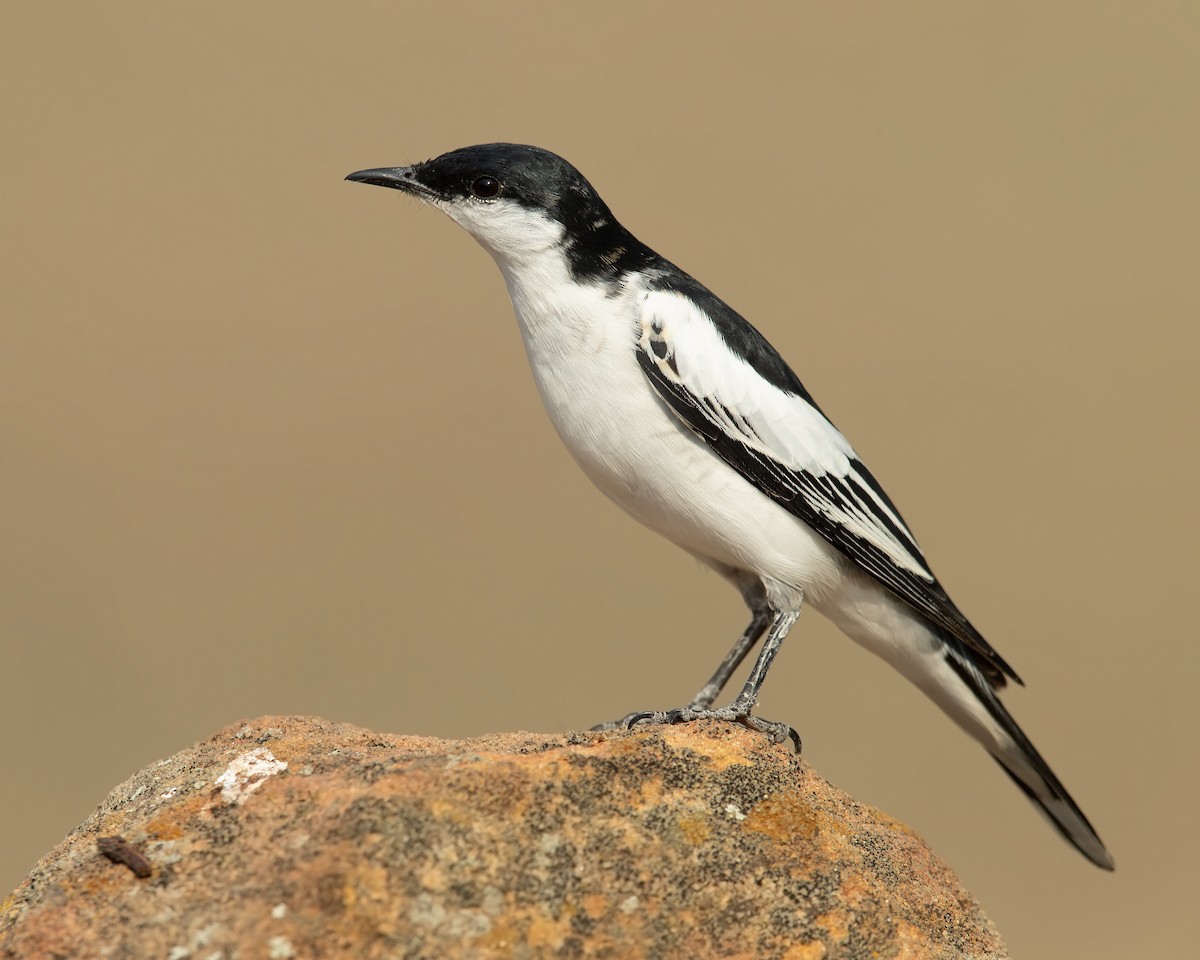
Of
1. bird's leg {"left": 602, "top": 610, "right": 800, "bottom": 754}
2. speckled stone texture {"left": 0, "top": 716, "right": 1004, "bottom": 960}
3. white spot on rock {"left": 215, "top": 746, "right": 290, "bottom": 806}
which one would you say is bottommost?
white spot on rock {"left": 215, "top": 746, "right": 290, "bottom": 806}

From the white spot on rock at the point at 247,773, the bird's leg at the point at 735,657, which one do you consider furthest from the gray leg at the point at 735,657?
the white spot on rock at the point at 247,773

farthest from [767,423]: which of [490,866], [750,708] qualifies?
[490,866]

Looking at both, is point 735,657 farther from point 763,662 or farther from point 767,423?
point 767,423

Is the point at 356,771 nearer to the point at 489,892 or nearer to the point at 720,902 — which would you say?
the point at 489,892

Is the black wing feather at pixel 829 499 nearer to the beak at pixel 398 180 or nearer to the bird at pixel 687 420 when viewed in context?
the bird at pixel 687 420

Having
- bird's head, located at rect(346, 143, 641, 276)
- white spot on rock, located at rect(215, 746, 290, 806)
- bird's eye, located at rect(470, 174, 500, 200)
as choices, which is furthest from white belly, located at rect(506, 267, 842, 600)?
white spot on rock, located at rect(215, 746, 290, 806)

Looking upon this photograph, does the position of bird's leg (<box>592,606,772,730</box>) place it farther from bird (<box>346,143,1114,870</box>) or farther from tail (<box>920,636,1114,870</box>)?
tail (<box>920,636,1114,870</box>)

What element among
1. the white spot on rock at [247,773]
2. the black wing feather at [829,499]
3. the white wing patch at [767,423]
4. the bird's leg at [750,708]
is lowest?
the white spot on rock at [247,773]
